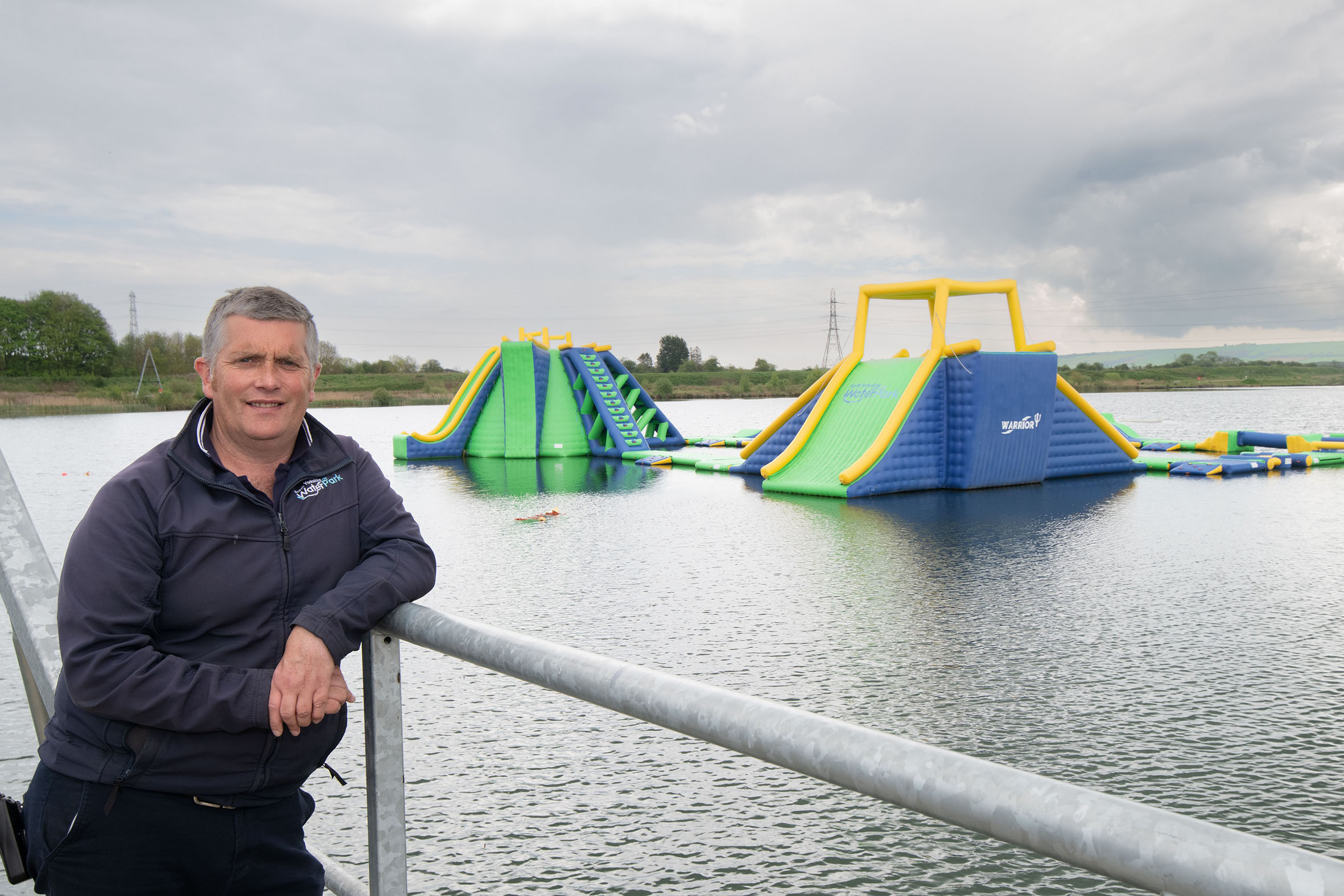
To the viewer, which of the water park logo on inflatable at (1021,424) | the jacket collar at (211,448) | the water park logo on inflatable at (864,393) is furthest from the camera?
the water park logo on inflatable at (864,393)

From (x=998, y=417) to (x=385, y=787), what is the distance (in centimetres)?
1436

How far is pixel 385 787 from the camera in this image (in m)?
1.67

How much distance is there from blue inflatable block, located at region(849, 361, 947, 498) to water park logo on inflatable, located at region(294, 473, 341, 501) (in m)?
12.3

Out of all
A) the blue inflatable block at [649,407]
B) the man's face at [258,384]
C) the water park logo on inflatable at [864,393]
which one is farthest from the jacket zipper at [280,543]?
the blue inflatable block at [649,407]

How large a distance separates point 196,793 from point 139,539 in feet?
1.55

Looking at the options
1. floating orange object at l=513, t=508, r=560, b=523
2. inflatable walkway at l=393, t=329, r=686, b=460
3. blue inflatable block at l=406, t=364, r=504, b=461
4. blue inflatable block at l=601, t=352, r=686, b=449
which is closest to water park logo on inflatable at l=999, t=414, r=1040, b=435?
floating orange object at l=513, t=508, r=560, b=523

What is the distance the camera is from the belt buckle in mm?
1823

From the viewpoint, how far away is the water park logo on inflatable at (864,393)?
50.0ft

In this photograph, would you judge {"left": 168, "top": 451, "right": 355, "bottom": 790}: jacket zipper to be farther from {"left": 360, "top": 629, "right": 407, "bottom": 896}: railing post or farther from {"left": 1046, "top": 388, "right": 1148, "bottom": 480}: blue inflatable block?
{"left": 1046, "top": 388, "right": 1148, "bottom": 480}: blue inflatable block

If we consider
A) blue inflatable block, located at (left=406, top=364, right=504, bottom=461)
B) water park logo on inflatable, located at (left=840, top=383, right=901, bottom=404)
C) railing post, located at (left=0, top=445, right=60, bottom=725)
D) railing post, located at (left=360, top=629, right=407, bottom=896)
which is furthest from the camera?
blue inflatable block, located at (left=406, top=364, right=504, bottom=461)

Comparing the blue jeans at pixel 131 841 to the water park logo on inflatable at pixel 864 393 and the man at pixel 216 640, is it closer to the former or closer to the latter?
the man at pixel 216 640

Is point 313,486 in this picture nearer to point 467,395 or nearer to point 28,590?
point 28,590

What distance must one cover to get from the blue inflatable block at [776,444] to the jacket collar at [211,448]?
15.1 meters

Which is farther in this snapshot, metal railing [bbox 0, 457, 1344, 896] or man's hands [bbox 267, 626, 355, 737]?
man's hands [bbox 267, 626, 355, 737]
